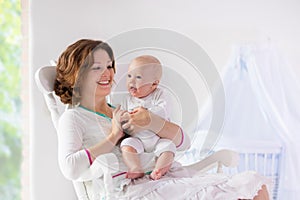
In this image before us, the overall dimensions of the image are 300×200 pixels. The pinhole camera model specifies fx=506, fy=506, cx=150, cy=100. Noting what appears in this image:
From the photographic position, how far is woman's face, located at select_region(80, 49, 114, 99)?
1.90m

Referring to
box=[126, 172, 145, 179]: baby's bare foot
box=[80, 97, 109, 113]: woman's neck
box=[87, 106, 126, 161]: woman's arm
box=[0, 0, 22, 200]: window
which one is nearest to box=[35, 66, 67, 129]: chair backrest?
box=[80, 97, 109, 113]: woman's neck

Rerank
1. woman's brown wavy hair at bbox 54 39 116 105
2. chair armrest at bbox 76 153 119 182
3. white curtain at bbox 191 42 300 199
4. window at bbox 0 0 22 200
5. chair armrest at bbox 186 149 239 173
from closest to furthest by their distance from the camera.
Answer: chair armrest at bbox 76 153 119 182 → woman's brown wavy hair at bbox 54 39 116 105 → chair armrest at bbox 186 149 239 173 → white curtain at bbox 191 42 300 199 → window at bbox 0 0 22 200

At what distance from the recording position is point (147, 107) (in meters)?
1.83

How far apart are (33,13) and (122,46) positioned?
105 cm

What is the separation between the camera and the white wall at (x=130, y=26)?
2697 mm

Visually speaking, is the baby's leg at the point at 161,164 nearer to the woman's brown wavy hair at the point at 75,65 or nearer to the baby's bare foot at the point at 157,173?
the baby's bare foot at the point at 157,173

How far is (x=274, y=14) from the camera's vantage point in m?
3.47

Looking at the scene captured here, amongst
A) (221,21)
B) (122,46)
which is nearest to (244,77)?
(221,21)

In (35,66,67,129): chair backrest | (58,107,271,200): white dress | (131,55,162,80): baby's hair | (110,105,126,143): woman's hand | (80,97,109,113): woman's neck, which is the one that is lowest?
(58,107,271,200): white dress

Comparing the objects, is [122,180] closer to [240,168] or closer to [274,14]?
[240,168]

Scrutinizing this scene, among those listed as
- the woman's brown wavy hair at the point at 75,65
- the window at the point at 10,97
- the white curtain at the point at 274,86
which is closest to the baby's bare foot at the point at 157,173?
the woman's brown wavy hair at the point at 75,65

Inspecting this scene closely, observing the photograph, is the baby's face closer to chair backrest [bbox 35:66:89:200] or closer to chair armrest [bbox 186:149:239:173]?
chair backrest [bbox 35:66:89:200]

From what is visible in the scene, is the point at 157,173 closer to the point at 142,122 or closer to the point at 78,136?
the point at 142,122

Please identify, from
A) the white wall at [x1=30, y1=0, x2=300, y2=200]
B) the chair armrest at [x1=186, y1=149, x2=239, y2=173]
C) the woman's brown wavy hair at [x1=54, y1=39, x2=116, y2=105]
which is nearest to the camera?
the woman's brown wavy hair at [x1=54, y1=39, x2=116, y2=105]
